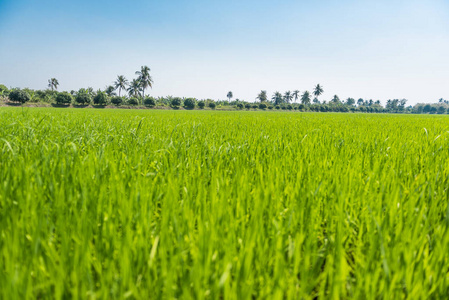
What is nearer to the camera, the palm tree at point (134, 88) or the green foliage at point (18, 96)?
the green foliage at point (18, 96)

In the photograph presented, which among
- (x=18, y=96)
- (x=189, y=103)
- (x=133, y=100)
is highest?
(x=189, y=103)

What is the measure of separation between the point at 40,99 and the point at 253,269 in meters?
82.6

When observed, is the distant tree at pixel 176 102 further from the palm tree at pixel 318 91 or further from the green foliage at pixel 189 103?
the palm tree at pixel 318 91

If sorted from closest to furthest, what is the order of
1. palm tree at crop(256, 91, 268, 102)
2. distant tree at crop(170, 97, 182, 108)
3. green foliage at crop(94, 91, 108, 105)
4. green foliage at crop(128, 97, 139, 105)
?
green foliage at crop(94, 91, 108, 105) < green foliage at crop(128, 97, 139, 105) < distant tree at crop(170, 97, 182, 108) < palm tree at crop(256, 91, 268, 102)

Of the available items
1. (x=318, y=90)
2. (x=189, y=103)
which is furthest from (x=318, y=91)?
(x=189, y=103)

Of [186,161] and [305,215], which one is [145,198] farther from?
[186,161]

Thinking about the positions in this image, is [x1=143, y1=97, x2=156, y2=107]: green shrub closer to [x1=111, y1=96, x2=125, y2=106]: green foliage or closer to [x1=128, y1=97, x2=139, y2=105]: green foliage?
[x1=128, y1=97, x2=139, y2=105]: green foliage

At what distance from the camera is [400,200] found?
55.2 inches

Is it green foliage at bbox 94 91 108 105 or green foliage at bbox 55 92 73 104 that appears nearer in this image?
green foliage at bbox 55 92 73 104

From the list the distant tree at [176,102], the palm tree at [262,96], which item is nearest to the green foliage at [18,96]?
the distant tree at [176,102]

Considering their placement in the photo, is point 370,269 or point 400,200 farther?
point 400,200

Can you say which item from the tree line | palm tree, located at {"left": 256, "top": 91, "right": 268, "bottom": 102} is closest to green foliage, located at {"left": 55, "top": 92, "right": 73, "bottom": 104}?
the tree line

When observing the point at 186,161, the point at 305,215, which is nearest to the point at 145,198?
the point at 305,215

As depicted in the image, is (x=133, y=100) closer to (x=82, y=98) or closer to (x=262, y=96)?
(x=82, y=98)
